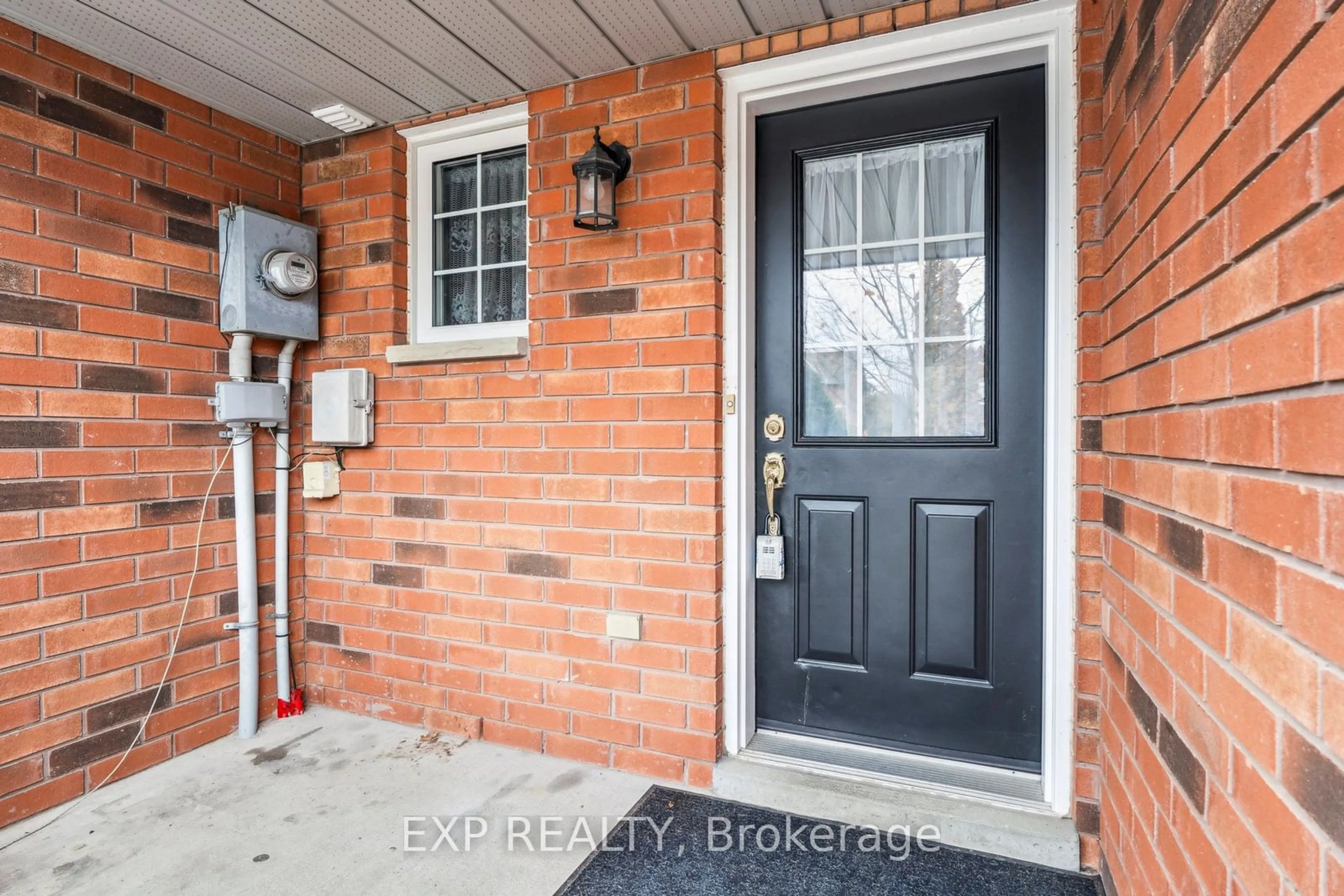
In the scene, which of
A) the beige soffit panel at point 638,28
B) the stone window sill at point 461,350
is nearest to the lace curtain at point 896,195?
the beige soffit panel at point 638,28

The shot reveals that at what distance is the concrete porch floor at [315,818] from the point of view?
1.75m

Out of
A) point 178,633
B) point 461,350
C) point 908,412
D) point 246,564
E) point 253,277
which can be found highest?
point 253,277

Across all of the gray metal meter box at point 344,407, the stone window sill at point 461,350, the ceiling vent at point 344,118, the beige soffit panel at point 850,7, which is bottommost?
the gray metal meter box at point 344,407

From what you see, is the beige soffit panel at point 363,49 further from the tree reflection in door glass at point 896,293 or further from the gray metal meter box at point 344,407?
the tree reflection in door glass at point 896,293

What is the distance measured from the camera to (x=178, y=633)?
2.44 meters

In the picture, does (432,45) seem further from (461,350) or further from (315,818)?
(315,818)

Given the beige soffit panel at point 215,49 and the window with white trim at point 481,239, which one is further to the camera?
the window with white trim at point 481,239

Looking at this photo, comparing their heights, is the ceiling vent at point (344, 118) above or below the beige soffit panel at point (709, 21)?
below

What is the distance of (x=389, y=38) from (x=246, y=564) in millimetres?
1910

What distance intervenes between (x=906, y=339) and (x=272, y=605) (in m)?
2.58

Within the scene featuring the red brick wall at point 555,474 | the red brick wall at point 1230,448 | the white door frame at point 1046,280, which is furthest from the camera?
the red brick wall at point 555,474

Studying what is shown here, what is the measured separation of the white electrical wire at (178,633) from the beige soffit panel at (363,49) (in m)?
1.38

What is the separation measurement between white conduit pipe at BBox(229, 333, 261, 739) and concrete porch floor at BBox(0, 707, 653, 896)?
0.14 metres

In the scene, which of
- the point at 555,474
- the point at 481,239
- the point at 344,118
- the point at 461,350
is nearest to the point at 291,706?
the point at 555,474
